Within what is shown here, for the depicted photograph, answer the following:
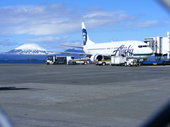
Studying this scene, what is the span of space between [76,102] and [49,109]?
5.79 ft

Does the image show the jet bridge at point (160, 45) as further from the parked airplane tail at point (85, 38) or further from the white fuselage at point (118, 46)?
the parked airplane tail at point (85, 38)

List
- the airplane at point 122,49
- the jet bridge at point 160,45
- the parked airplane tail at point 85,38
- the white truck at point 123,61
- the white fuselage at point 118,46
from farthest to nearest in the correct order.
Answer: the parked airplane tail at point 85,38 → the jet bridge at point 160,45 → the airplane at point 122,49 → the white fuselage at point 118,46 → the white truck at point 123,61

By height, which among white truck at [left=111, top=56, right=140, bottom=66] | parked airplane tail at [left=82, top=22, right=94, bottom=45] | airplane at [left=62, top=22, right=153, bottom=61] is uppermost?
parked airplane tail at [left=82, top=22, right=94, bottom=45]

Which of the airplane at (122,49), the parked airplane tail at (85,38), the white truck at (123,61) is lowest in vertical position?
the white truck at (123,61)

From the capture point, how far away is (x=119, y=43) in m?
64.1

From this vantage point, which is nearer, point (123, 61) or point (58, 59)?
point (123, 61)

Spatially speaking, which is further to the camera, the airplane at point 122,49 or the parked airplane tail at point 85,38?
the parked airplane tail at point 85,38

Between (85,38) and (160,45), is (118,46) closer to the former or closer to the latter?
(160,45)

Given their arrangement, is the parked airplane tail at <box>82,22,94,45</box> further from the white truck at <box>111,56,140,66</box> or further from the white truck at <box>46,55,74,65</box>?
the white truck at <box>111,56,140,66</box>

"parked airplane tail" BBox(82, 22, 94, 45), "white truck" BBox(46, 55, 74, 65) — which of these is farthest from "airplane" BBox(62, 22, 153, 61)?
"white truck" BBox(46, 55, 74, 65)

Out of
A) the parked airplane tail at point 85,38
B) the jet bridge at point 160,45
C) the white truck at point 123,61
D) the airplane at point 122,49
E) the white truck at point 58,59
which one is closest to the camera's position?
the white truck at point 123,61

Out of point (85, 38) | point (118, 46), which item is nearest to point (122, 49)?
point (118, 46)

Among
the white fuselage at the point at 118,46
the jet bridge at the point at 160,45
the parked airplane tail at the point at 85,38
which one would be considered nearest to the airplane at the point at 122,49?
the white fuselage at the point at 118,46

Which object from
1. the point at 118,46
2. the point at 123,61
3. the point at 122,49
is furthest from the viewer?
the point at 118,46
